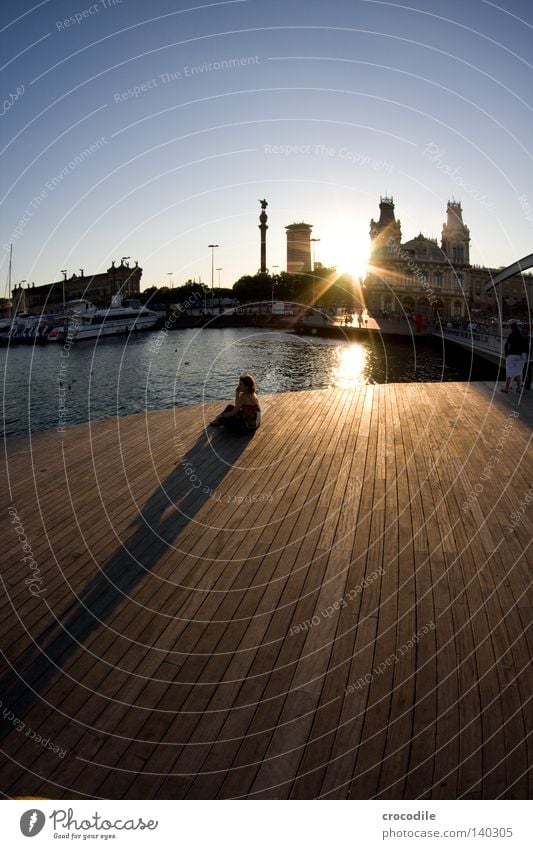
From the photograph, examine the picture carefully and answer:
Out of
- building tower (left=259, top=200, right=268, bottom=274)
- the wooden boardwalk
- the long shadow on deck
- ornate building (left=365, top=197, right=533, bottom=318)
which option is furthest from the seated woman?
building tower (left=259, top=200, right=268, bottom=274)

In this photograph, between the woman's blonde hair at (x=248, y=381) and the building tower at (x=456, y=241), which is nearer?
the woman's blonde hair at (x=248, y=381)

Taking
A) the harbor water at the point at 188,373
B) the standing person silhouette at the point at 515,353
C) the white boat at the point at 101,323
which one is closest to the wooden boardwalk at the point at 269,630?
the standing person silhouette at the point at 515,353

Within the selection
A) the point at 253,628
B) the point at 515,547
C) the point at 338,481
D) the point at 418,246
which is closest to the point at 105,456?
the point at 338,481

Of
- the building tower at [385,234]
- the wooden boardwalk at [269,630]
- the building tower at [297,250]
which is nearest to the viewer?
the wooden boardwalk at [269,630]

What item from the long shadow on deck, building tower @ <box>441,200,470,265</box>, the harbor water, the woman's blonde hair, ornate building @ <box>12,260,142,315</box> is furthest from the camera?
ornate building @ <box>12,260,142,315</box>

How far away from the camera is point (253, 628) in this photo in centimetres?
502

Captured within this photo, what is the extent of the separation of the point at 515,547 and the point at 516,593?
1103 millimetres

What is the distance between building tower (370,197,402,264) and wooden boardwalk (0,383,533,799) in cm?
11854

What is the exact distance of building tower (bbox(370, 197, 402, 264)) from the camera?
398ft

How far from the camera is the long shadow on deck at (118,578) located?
441cm

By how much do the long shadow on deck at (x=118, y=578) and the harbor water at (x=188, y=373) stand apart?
16178 millimetres

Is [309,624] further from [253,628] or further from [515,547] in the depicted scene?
[515,547]

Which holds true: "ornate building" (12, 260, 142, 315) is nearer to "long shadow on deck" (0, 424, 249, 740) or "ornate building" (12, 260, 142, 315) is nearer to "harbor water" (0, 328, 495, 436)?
"harbor water" (0, 328, 495, 436)

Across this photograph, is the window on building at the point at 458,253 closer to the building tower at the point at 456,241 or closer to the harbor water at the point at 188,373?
the building tower at the point at 456,241
